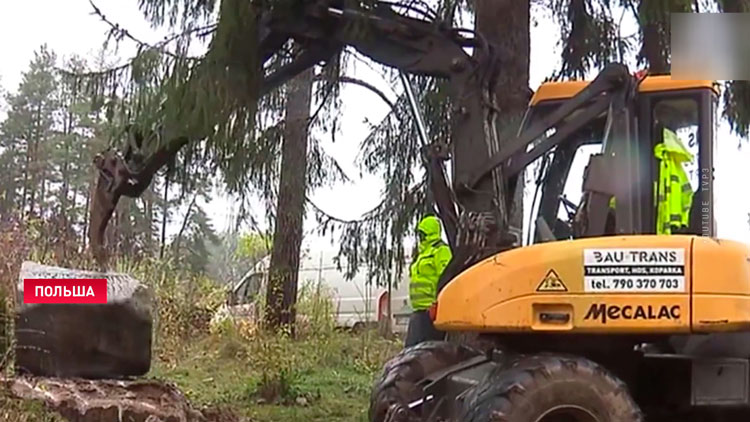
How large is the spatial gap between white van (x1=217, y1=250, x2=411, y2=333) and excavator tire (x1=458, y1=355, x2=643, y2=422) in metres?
5.84

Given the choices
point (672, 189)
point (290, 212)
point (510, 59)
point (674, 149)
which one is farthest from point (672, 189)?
point (290, 212)

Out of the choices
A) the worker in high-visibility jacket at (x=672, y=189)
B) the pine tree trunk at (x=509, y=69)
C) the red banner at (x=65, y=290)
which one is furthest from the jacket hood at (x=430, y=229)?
the worker in high-visibility jacket at (x=672, y=189)

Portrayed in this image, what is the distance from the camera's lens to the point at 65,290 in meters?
6.37

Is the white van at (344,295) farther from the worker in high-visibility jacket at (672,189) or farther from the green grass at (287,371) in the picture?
the worker in high-visibility jacket at (672,189)

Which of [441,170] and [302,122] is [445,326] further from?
[302,122]

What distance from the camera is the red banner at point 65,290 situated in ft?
20.1

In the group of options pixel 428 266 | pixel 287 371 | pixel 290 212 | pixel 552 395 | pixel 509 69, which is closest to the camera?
pixel 552 395

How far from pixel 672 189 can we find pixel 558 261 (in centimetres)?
79

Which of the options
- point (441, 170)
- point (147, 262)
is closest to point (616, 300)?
point (441, 170)

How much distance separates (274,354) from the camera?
805 cm

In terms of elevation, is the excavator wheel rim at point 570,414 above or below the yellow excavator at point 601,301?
below

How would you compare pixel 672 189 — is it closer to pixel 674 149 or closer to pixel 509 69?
pixel 674 149

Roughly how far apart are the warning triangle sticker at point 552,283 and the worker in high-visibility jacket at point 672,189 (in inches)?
23.5

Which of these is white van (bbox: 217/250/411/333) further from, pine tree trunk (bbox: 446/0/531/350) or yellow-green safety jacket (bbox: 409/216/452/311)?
pine tree trunk (bbox: 446/0/531/350)
